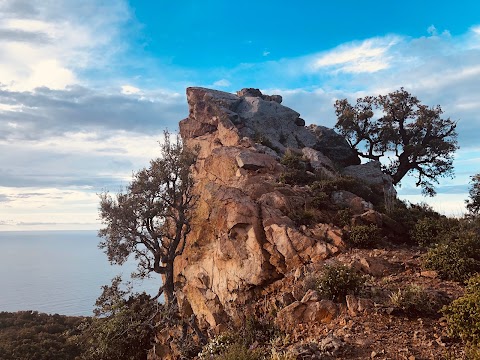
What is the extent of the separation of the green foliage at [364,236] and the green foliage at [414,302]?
200 inches

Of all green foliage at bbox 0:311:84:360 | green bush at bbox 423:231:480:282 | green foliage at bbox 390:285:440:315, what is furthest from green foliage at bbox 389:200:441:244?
green foliage at bbox 0:311:84:360

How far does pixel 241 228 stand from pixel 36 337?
969 inches

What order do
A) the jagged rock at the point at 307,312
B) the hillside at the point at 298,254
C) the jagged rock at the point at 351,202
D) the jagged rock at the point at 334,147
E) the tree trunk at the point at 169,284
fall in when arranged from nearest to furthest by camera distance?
the hillside at the point at 298,254 → the jagged rock at the point at 307,312 → the jagged rock at the point at 351,202 → the tree trunk at the point at 169,284 → the jagged rock at the point at 334,147

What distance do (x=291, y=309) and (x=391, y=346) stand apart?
136 inches

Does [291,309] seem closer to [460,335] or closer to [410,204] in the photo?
[460,335]

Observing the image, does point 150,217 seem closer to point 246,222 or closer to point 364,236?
point 246,222

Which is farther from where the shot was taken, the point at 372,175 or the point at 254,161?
the point at 372,175

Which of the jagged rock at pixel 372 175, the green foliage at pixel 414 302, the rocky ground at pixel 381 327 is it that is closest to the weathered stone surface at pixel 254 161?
the jagged rock at pixel 372 175

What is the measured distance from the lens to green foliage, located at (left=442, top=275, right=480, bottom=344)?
355 inches

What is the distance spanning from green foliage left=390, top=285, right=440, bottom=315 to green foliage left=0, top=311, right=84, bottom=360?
1926 cm

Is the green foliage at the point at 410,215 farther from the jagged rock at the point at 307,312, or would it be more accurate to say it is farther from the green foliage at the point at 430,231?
the jagged rock at the point at 307,312

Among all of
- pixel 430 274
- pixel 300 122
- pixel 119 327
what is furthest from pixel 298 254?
pixel 300 122

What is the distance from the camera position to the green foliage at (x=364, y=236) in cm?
1656

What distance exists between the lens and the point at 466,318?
9.41 meters
